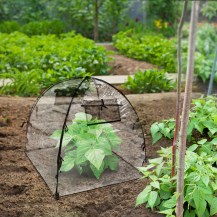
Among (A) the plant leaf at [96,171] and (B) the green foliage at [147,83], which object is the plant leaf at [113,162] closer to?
(A) the plant leaf at [96,171]

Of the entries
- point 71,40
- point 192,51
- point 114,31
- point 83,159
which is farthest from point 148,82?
point 114,31

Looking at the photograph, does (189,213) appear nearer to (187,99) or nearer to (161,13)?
(187,99)

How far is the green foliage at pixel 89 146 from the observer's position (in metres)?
3.56

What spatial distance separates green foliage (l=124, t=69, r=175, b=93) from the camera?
21.7 ft

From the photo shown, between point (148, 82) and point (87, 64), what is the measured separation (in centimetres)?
120

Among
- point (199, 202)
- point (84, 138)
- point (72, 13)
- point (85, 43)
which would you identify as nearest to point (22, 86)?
point (85, 43)

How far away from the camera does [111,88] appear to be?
4.09m

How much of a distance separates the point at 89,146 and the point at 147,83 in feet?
10.4

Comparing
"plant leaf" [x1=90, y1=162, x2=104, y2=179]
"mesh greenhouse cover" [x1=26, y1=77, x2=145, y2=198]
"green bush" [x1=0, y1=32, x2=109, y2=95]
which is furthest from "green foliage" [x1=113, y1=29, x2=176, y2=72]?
"plant leaf" [x1=90, y1=162, x2=104, y2=179]

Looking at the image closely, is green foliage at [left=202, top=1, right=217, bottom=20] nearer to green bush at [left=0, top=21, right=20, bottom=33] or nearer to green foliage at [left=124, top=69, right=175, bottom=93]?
green foliage at [left=124, top=69, right=175, bottom=93]

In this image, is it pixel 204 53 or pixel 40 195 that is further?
pixel 204 53

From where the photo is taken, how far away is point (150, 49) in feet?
30.3

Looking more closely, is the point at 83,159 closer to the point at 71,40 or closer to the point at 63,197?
the point at 63,197

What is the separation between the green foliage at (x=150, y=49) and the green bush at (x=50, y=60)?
128 centimetres
